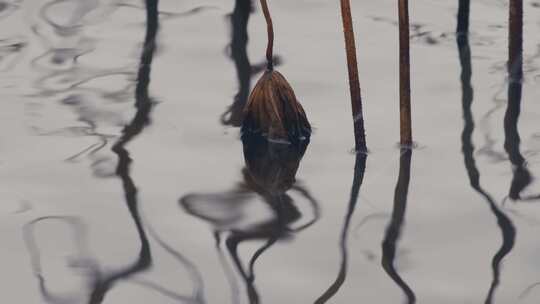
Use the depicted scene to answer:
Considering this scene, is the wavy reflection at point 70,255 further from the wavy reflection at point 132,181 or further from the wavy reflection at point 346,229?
the wavy reflection at point 346,229

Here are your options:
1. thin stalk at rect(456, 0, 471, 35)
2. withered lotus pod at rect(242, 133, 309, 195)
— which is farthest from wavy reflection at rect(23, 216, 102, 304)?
thin stalk at rect(456, 0, 471, 35)

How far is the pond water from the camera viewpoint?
169 inches

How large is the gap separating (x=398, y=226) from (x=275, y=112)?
2.37 feet

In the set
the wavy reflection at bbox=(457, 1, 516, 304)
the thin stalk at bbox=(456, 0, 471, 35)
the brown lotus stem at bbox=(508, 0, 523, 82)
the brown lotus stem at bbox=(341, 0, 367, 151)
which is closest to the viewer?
the wavy reflection at bbox=(457, 1, 516, 304)

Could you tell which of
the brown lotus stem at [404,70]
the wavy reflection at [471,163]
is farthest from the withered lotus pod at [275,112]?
the wavy reflection at [471,163]

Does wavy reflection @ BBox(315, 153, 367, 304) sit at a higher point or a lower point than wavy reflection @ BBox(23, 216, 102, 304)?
lower

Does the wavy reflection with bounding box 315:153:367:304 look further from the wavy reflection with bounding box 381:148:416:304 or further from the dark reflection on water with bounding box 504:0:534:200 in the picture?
the dark reflection on water with bounding box 504:0:534:200

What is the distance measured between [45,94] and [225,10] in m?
1.33

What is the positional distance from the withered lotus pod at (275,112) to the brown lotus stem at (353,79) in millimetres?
230

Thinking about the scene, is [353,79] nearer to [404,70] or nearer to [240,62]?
[404,70]

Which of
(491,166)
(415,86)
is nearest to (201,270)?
(491,166)

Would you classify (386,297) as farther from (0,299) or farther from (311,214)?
(0,299)

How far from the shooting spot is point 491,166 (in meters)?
5.16

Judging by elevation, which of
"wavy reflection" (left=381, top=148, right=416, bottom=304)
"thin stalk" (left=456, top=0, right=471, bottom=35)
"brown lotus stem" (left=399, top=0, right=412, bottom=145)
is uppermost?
"brown lotus stem" (left=399, top=0, right=412, bottom=145)
